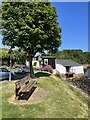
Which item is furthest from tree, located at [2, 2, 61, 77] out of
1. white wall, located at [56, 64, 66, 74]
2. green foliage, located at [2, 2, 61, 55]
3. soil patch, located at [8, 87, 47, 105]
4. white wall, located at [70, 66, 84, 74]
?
white wall, located at [70, 66, 84, 74]

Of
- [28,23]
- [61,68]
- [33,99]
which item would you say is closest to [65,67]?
[61,68]

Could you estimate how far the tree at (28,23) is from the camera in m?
19.7

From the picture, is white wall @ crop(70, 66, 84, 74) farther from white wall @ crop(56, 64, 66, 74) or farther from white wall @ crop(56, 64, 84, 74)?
white wall @ crop(56, 64, 66, 74)

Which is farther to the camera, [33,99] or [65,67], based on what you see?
[65,67]

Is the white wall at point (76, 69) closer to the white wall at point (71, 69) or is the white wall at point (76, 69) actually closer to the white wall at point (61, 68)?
the white wall at point (71, 69)

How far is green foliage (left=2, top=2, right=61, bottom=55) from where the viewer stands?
1972cm

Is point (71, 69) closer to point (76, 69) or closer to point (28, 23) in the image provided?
point (76, 69)

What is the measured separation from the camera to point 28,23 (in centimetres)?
1984

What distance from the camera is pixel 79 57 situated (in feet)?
296

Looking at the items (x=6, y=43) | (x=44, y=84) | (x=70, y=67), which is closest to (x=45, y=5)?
(x=6, y=43)

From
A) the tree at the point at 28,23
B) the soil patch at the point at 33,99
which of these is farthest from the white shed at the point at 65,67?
the soil patch at the point at 33,99

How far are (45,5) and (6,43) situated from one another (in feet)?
16.9

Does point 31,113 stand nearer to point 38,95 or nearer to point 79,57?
point 38,95

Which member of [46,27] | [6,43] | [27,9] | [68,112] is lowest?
[68,112]
